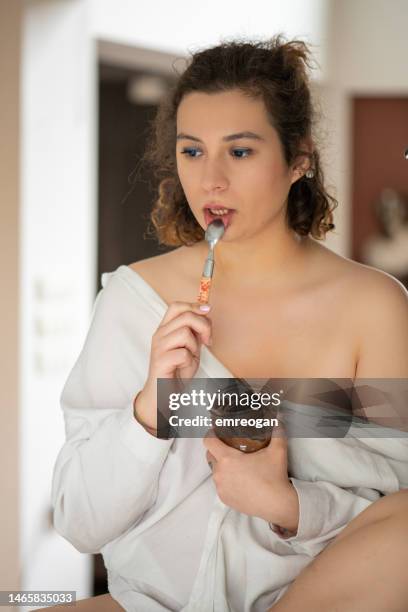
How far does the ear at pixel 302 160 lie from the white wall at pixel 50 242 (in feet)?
3.51

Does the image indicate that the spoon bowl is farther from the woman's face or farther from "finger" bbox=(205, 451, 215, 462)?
"finger" bbox=(205, 451, 215, 462)

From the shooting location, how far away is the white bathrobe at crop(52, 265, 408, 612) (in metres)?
1.07

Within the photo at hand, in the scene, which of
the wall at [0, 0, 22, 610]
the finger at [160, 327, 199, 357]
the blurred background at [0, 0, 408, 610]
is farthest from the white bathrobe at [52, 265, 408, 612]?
the wall at [0, 0, 22, 610]

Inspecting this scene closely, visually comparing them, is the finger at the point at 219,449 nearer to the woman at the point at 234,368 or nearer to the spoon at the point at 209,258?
the woman at the point at 234,368

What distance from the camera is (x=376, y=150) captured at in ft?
13.1

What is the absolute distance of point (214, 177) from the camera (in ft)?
3.51

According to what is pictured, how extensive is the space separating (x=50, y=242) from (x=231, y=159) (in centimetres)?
122

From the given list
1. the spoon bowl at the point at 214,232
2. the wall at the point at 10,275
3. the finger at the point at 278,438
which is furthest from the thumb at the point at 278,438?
the wall at the point at 10,275

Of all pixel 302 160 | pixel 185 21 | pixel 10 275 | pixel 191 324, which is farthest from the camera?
pixel 185 21

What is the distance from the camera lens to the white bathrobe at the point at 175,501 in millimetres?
1067

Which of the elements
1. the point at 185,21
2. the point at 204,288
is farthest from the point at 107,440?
the point at 185,21

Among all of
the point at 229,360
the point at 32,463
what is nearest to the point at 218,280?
the point at 229,360

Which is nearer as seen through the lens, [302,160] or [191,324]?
[191,324]

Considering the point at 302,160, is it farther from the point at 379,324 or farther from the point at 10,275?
the point at 10,275
